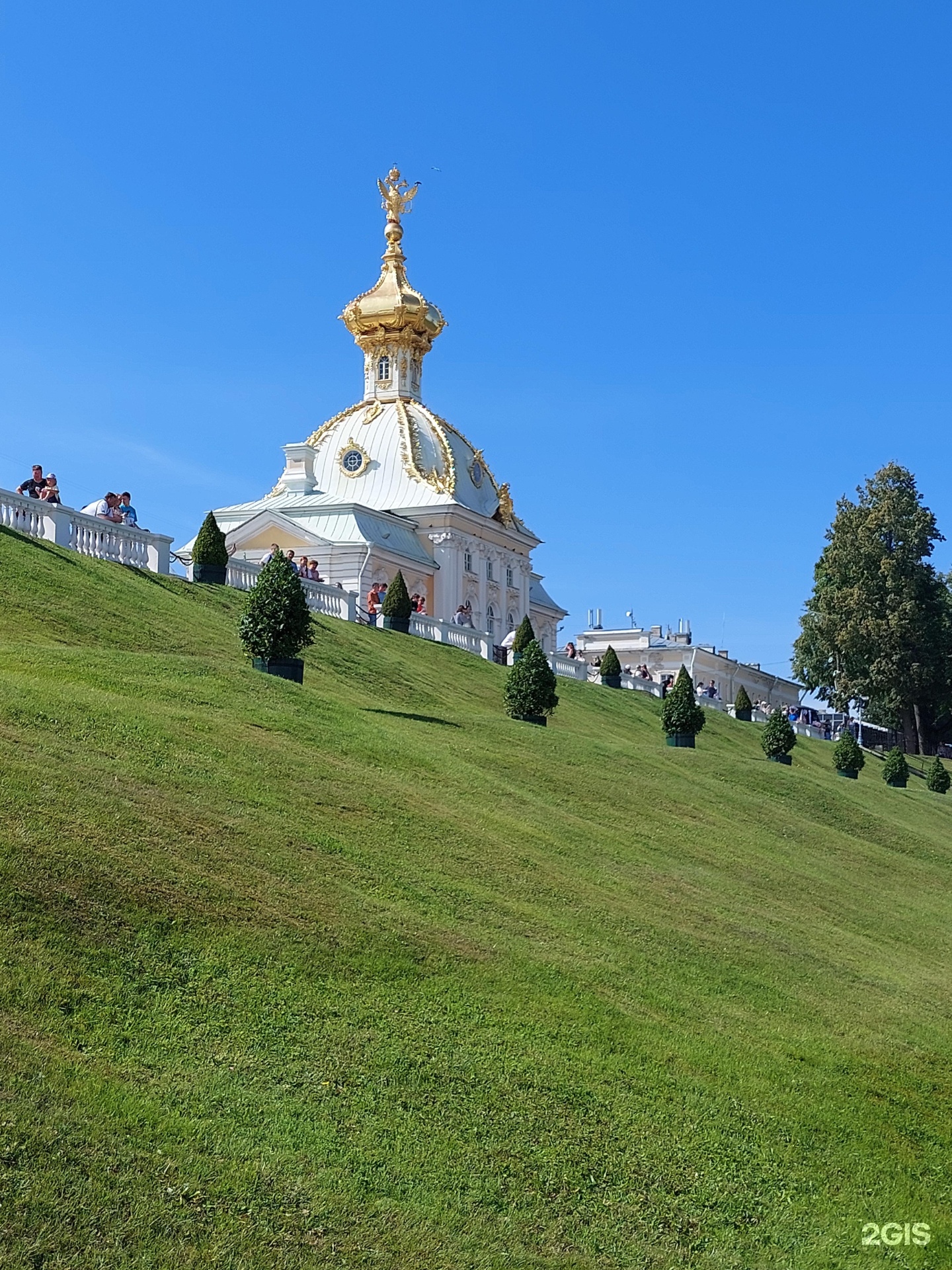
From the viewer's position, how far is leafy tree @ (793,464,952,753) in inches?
2372

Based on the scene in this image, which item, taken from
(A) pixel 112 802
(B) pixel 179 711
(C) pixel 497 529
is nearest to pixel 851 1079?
(A) pixel 112 802

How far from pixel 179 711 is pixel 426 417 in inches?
2004

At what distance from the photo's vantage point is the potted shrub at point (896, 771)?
141ft

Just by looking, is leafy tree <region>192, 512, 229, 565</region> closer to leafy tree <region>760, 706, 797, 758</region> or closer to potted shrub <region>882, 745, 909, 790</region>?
leafy tree <region>760, 706, 797, 758</region>

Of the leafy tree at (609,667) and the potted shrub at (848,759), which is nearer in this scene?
the potted shrub at (848,759)

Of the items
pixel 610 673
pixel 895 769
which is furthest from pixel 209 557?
pixel 895 769

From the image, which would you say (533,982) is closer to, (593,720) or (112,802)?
(112,802)

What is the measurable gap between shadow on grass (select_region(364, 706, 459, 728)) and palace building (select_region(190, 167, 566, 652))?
2807 cm

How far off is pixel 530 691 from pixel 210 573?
8139mm

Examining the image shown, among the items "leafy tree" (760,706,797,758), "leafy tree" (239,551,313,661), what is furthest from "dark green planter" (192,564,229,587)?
"leafy tree" (760,706,797,758)

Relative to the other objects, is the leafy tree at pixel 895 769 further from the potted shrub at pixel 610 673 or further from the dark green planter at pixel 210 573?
the dark green planter at pixel 210 573

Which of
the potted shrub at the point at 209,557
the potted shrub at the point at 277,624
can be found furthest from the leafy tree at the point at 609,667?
the potted shrub at the point at 277,624

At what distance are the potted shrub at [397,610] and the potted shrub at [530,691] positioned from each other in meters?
9.56

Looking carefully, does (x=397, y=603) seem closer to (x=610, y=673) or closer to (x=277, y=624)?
(x=610, y=673)
